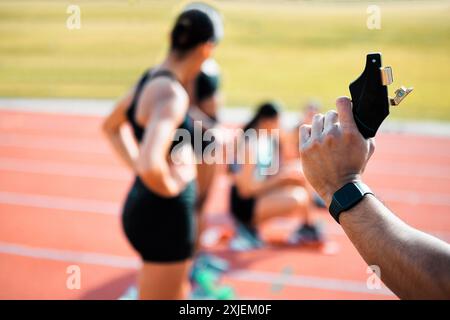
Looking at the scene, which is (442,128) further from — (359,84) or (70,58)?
(70,58)

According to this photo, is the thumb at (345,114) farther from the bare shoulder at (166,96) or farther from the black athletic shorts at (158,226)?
the black athletic shorts at (158,226)

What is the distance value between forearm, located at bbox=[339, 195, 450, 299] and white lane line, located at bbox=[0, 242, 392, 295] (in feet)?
12.5

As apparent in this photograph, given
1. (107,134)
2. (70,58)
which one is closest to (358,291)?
(107,134)

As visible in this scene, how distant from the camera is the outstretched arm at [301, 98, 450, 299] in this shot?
128cm

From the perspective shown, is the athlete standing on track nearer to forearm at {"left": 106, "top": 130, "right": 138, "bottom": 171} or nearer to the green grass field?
forearm at {"left": 106, "top": 130, "right": 138, "bottom": 171}

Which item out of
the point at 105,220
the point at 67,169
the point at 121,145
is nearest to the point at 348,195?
the point at 121,145

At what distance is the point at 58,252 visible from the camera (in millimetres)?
5789

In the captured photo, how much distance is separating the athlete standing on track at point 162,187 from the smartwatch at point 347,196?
55.4 inches

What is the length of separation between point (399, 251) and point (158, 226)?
176cm

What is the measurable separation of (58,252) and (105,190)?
2.13m

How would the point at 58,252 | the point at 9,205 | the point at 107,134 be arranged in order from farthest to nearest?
1. the point at 9,205
2. the point at 58,252
3. the point at 107,134

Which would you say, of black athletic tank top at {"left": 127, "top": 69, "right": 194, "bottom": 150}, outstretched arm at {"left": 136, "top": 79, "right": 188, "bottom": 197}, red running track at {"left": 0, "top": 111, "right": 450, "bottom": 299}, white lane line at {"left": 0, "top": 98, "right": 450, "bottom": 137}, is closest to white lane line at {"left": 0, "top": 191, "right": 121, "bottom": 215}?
red running track at {"left": 0, "top": 111, "right": 450, "bottom": 299}

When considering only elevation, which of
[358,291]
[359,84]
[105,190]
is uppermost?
[359,84]

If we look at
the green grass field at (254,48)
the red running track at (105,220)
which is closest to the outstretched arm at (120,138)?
the red running track at (105,220)
